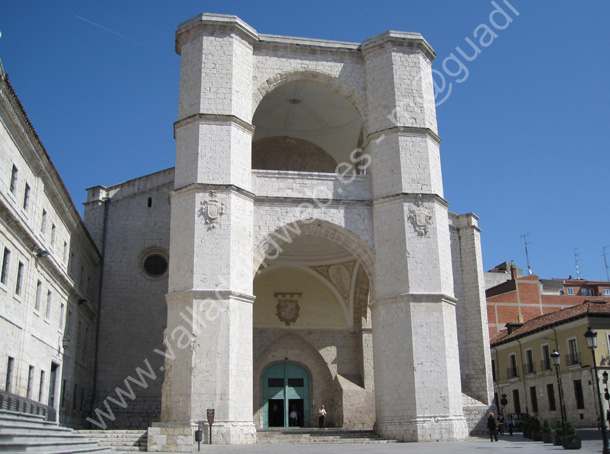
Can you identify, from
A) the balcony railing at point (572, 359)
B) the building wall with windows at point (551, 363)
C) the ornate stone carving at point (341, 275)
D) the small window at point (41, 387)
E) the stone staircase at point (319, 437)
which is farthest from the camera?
the balcony railing at point (572, 359)

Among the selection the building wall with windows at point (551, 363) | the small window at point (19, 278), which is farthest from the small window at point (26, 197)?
the building wall with windows at point (551, 363)

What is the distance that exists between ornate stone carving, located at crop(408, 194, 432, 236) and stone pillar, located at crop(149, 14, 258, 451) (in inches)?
201

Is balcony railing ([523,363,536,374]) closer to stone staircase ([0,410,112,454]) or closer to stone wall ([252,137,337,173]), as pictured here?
stone wall ([252,137,337,173])

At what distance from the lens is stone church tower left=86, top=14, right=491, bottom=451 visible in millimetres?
18375

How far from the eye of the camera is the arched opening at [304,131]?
25.7m

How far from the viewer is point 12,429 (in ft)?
31.6

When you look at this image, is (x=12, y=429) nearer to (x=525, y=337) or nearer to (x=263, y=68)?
(x=263, y=68)

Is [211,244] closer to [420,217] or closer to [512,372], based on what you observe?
[420,217]

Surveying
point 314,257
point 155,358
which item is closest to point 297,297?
point 314,257

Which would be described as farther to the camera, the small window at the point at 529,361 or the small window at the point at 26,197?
the small window at the point at 529,361

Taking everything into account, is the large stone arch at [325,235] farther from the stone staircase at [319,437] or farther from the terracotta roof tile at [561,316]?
the terracotta roof tile at [561,316]

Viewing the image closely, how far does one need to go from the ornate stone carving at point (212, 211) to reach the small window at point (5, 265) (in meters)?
5.96

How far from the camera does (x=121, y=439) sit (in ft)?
52.7

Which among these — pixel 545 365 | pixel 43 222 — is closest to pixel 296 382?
pixel 43 222
